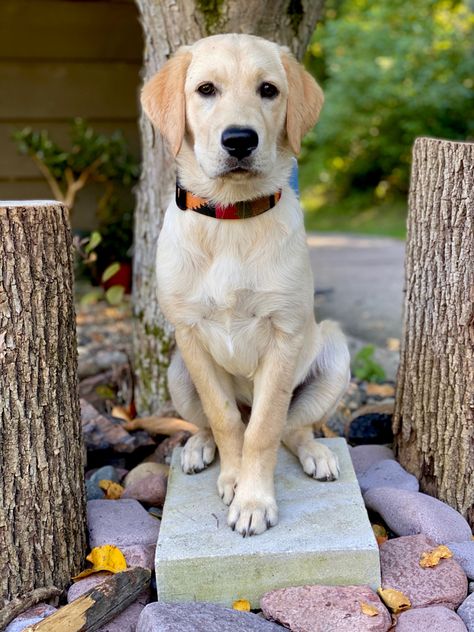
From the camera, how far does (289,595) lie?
2.46 metres

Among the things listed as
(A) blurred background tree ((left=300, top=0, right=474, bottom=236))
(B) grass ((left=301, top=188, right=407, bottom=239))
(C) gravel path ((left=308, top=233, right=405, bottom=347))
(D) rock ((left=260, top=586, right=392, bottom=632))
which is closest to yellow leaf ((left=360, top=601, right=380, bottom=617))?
(D) rock ((left=260, top=586, right=392, bottom=632))

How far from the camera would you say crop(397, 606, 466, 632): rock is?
2.32 m

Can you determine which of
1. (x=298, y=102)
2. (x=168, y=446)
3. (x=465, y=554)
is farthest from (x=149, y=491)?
(x=298, y=102)

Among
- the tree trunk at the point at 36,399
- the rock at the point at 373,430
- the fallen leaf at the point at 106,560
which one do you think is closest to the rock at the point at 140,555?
the fallen leaf at the point at 106,560

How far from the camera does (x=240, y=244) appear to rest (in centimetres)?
267

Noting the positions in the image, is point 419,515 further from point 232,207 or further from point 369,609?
point 232,207

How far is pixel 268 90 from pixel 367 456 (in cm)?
163

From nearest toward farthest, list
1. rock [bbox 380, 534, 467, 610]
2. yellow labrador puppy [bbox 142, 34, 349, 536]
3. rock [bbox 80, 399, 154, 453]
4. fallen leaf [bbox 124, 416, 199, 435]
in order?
rock [bbox 380, 534, 467, 610] → yellow labrador puppy [bbox 142, 34, 349, 536] → rock [bbox 80, 399, 154, 453] → fallen leaf [bbox 124, 416, 199, 435]

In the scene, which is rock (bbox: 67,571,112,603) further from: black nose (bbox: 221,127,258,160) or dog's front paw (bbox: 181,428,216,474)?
black nose (bbox: 221,127,258,160)

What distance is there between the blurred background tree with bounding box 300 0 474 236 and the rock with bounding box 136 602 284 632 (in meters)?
10.8

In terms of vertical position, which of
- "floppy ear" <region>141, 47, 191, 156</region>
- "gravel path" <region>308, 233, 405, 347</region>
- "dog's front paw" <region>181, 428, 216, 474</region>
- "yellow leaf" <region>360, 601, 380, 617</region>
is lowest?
"gravel path" <region>308, 233, 405, 347</region>

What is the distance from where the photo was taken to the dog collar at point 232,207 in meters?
2.69

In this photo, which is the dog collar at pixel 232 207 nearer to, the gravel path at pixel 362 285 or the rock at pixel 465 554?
the rock at pixel 465 554

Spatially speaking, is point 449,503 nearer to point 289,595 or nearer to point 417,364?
point 417,364
